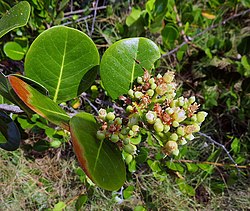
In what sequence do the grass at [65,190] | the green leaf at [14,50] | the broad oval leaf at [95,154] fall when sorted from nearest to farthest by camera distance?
the broad oval leaf at [95,154] → the green leaf at [14,50] → the grass at [65,190]

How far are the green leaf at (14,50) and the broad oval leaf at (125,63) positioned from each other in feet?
2.24

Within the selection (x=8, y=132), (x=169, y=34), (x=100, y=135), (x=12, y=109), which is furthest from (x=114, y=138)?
(x=169, y=34)

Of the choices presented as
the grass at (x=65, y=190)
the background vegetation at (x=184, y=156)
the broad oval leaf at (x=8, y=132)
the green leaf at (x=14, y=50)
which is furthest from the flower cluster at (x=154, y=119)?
the grass at (x=65, y=190)

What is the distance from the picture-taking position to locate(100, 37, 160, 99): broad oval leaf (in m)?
0.86

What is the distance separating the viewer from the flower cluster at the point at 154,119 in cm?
74

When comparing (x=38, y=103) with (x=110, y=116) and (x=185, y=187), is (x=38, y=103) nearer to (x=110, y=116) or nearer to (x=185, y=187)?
(x=110, y=116)

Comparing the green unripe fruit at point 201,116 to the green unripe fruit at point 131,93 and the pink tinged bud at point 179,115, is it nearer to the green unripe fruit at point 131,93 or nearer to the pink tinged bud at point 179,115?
the pink tinged bud at point 179,115

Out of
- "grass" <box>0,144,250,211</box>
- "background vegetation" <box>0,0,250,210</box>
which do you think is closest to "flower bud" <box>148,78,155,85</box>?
"background vegetation" <box>0,0,250,210</box>

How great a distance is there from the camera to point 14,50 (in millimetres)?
1450

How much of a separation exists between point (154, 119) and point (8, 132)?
0.47 meters

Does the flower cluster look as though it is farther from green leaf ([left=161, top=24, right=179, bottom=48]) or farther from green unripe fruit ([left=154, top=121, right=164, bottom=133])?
green leaf ([left=161, top=24, right=179, bottom=48])

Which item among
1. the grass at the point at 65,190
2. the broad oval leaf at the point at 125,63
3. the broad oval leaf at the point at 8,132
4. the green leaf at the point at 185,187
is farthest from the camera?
the grass at the point at 65,190

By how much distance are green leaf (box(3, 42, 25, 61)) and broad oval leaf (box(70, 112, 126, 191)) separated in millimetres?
800

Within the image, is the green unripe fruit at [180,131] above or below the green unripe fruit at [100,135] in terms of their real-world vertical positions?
below
